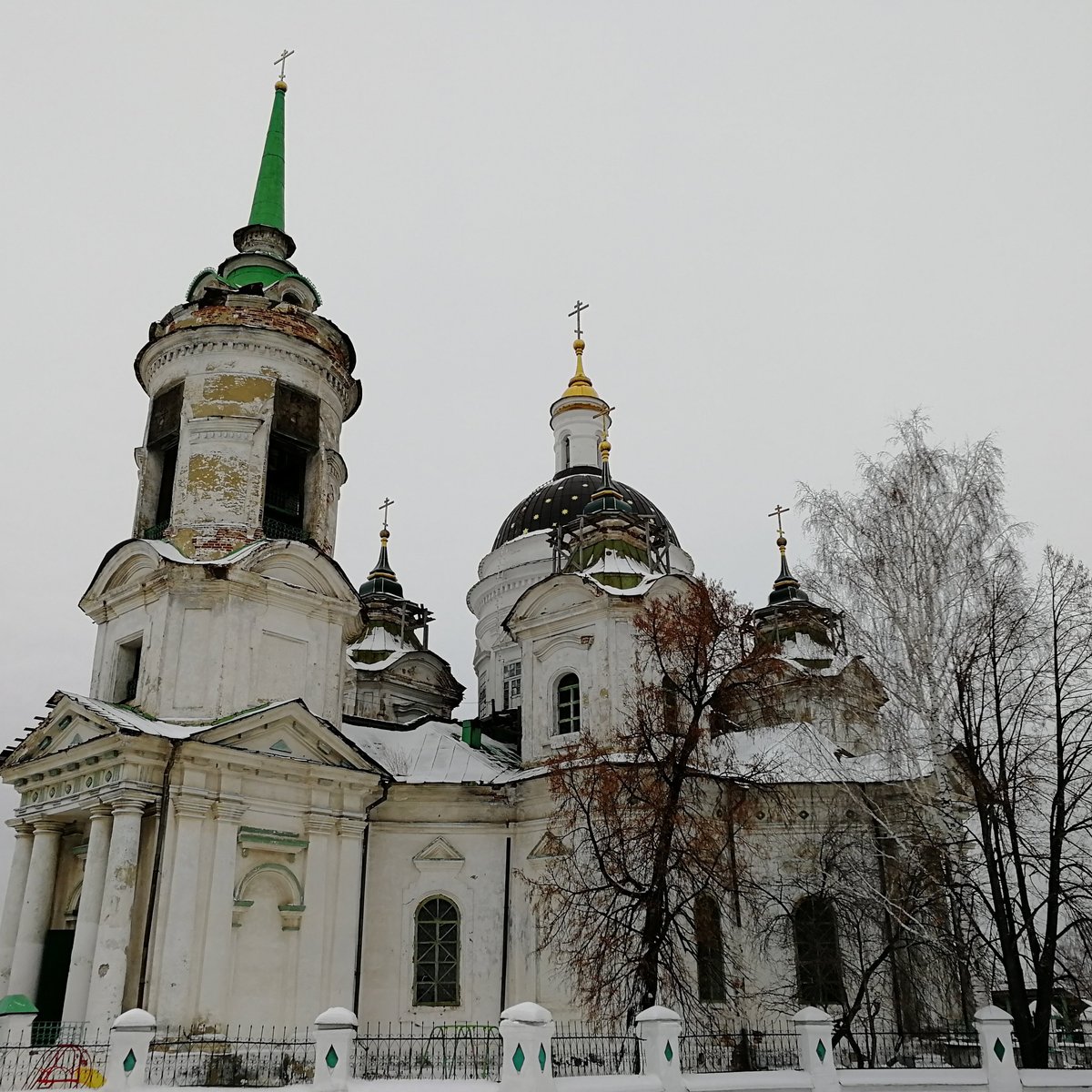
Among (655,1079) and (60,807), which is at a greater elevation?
(60,807)

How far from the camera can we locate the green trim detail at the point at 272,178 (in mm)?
24188

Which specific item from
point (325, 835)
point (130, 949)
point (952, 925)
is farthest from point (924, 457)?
point (130, 949)

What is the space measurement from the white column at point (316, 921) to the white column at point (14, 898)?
179 inches

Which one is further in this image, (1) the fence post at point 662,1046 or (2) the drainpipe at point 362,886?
(2) the drainpipe at point 362,886

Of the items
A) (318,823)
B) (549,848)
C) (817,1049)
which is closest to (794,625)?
(549,848)

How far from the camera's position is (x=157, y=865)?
16422 mm

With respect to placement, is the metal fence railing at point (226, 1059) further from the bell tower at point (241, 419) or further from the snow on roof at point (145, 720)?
the bell tower at point (241, 419)

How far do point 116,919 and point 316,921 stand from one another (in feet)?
10.9

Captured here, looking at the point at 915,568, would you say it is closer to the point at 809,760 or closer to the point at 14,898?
the point at 809,760

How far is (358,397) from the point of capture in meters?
23.4

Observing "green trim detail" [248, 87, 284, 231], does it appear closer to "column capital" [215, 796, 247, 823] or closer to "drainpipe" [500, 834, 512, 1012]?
"column capital" [215, 796, 247, 823]

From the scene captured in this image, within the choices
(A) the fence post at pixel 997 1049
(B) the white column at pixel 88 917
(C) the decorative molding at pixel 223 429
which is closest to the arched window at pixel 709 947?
(A) the fence post at pixel 997 1049

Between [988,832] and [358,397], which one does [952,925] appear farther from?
[358,397]

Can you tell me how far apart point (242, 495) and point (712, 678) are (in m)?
9.34
